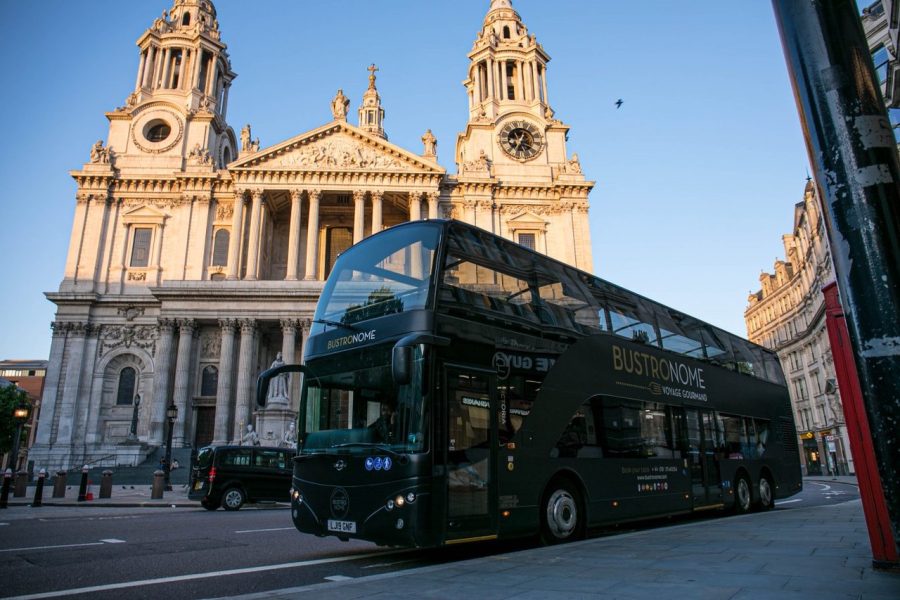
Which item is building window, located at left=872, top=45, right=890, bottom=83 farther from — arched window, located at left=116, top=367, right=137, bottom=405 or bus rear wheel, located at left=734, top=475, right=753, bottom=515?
arched window, located at left=116, top=367, right=137, bottom=405

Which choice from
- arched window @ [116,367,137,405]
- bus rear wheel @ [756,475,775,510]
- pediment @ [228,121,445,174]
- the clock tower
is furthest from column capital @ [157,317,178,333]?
bus rear wheel @ [756,475,775,510]

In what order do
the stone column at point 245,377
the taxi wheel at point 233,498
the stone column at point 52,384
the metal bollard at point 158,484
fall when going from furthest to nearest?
the stone column at point 52,384
the stone column at point 245,377
the metal bollard at point 158,484
the taxi wheel at point 233,498

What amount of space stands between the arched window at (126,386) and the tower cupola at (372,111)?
37.3 meters

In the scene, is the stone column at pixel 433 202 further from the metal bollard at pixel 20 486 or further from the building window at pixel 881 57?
the metal bollard at pixel 20 486

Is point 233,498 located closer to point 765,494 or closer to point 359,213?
point 765,494

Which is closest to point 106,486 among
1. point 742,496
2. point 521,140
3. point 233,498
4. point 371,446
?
point 233,498

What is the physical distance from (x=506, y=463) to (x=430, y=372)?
5.47ft

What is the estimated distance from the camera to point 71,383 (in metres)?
34.0

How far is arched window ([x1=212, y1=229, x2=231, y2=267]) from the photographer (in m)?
38.1

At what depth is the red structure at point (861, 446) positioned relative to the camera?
183 inches

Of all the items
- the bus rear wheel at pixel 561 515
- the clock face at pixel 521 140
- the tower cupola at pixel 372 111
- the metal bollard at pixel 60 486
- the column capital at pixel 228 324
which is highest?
the tower cupola at pixel 372 111

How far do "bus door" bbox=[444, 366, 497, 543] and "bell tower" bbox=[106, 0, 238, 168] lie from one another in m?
37.5

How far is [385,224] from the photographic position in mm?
42000

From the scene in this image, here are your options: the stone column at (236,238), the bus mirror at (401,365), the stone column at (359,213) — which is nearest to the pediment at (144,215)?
the stone column at (236,238)
